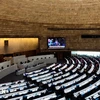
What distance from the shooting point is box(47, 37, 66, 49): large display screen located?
2989cm

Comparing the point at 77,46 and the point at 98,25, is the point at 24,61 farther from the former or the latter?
the point at 98,25

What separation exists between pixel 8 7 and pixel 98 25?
43.1ft

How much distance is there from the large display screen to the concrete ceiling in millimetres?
2731

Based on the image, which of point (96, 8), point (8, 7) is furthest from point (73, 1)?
point (8, 7)

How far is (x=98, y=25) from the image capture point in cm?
2883

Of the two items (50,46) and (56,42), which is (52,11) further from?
(50,46)

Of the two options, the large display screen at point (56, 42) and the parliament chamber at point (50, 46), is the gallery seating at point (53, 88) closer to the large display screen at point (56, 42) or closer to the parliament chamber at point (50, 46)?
the parliament chamber at point (50, 46)

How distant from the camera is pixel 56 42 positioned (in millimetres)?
30141

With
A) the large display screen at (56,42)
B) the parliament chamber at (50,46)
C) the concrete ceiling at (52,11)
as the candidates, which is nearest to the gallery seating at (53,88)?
the parliament chamber at (50,46)

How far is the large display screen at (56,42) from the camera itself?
2989 centimetres

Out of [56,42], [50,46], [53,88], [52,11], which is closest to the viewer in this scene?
[53,88]

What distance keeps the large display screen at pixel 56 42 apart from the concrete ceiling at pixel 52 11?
2731 mm

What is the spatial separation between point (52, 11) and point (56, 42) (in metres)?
5.59

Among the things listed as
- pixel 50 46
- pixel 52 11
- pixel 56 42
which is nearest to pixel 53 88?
pixel 52 11
